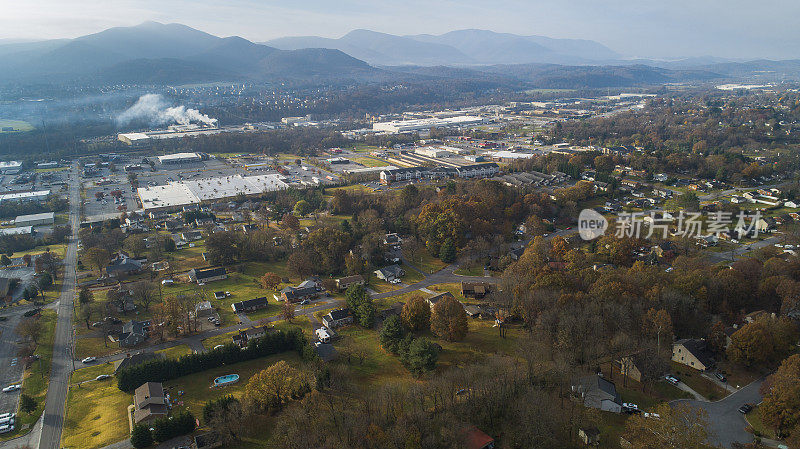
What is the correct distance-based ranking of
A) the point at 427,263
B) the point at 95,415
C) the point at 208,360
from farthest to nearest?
1. the point at 427,263
2. the point at 208,360
3. the point at 95,415

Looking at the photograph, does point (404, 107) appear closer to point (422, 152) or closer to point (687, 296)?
point (422, 152)

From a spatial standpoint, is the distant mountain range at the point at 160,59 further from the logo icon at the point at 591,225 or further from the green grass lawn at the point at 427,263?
the logo icon at the point at 591,225

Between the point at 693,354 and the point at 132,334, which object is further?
the point at 132,334

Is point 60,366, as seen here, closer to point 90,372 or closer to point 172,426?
point 90,372

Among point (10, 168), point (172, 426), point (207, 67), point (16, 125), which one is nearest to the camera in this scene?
point (172, 426)

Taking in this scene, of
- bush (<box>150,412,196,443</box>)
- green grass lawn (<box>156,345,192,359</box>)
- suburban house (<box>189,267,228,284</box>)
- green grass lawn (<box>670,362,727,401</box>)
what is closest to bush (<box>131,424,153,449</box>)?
bush (<box>150,412,196,443</box>)

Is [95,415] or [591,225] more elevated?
[591,225]

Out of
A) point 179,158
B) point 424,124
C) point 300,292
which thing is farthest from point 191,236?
point 424,124

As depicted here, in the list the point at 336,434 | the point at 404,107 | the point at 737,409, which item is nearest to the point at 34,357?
the point at 336,434

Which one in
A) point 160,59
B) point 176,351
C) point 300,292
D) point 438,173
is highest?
point 160,59
